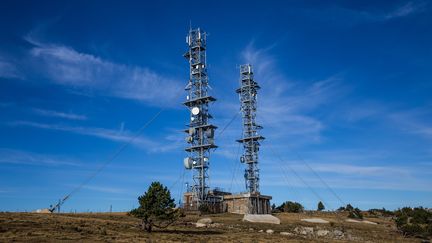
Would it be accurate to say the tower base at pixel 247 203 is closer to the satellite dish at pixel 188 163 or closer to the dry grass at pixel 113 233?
the satellite dish at pixel 188 163

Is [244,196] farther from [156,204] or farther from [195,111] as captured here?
[156,204]

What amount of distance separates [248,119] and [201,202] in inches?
786

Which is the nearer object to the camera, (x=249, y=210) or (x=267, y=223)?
(x=267, y=223)

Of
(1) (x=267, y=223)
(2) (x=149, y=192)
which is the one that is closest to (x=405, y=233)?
(1) (x=267, y=223)

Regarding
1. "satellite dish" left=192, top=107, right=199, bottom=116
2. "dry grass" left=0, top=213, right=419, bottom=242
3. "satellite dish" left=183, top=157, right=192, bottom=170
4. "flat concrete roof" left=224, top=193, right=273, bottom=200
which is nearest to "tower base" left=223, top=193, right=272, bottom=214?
"flat concrete roof" left=224, top=193, right=273, bottom=200

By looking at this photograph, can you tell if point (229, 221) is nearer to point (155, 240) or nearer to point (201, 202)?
point (201, 202)

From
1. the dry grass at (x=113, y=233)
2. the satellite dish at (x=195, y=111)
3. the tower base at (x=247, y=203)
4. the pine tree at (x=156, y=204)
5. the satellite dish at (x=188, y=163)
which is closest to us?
the dry grass at (x=113, y=233)

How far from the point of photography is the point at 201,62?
8300cm

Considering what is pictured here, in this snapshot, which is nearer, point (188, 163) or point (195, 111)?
point (188, 163)

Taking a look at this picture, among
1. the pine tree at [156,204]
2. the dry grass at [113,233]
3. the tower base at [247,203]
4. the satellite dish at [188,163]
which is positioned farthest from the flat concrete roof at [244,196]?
the pine tree at [156,204]

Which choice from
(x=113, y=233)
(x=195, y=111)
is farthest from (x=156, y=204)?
(x=195, y=111)

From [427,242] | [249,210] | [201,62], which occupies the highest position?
[201,62]

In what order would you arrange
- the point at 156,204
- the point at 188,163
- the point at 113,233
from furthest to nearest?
the point at 188,163, the point at 156,204, the point at 113,233

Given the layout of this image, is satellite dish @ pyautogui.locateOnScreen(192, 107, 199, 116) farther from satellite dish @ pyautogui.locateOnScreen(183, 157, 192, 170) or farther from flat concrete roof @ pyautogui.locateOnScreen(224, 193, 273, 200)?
flat concrete roof @ pyautogui.locateOnScreen(224, 193, 273, 200)
